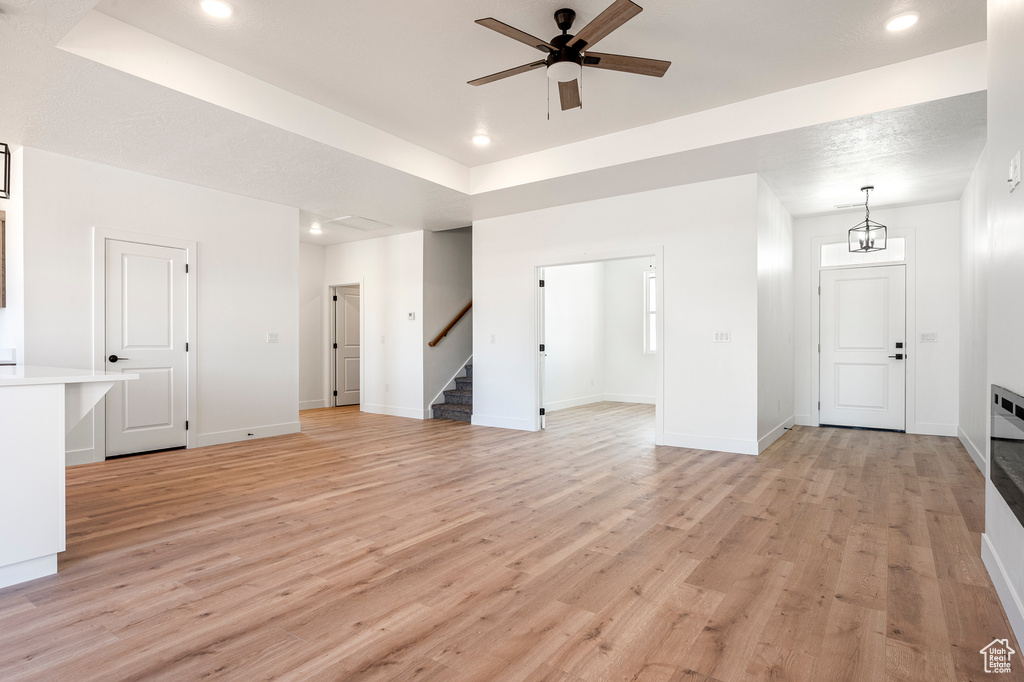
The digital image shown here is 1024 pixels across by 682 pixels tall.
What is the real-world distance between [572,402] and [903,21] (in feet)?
21.9

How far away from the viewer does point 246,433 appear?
612cm

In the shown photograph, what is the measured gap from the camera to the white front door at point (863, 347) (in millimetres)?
6648

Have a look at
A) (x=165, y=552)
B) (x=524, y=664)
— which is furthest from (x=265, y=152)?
(x=524, y=664)

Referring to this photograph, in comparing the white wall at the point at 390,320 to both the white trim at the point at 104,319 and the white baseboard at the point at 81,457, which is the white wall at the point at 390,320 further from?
the white baseboard at the point at 81,457

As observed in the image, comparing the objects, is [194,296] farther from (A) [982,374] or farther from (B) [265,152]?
(A) [982,374]

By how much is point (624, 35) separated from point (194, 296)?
4.88 metres

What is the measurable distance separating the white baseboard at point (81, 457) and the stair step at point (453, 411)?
4010mm

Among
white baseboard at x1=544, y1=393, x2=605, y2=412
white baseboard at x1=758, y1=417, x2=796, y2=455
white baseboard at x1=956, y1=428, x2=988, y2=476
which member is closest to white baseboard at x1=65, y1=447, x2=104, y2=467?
white baseboard at x1=544, y1=393, x2=605, y2=412

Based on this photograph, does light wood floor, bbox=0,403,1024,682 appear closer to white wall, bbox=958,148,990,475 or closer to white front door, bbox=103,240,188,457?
white wall, bbox=958,148,990,475

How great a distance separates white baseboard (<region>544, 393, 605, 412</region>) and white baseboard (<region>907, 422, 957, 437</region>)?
4557mm

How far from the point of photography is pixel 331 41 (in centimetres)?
350

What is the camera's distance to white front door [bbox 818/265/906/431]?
21.8 ft

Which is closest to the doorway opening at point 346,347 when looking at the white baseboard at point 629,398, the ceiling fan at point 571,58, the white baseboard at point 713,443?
the white baseboard at point 629,398

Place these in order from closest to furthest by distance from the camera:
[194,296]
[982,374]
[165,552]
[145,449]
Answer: [165,552] < [982,374] < [145,449] < [194,296]
